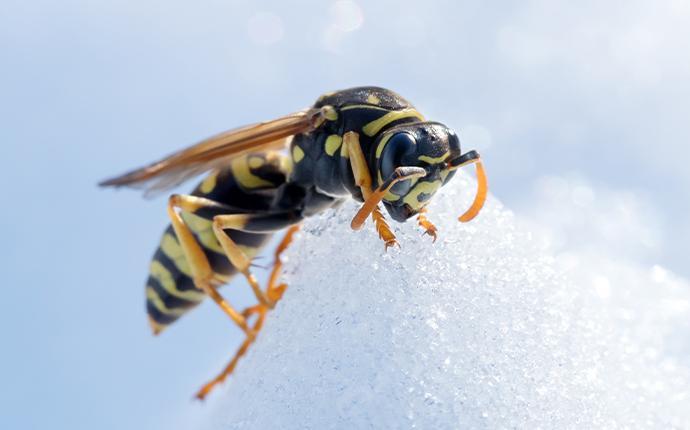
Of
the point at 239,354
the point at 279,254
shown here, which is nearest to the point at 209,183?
the point at 279,254

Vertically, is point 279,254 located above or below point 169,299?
above

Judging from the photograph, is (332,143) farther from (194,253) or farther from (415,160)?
(194,253)

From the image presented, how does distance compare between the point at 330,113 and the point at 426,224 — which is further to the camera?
the point at 330,113

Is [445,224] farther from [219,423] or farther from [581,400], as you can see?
[219,423]

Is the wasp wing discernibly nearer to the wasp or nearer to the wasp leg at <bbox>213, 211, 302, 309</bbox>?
the wasp

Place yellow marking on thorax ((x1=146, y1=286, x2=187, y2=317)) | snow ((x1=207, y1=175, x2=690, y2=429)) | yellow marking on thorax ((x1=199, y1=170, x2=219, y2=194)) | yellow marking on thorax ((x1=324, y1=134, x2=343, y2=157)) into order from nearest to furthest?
snow ((x1=207, y1=175, x2=690, y2=429)) < yellow marking on thorax ((x1=324, y1=134, x2=343, y2=157)) < yellow marking on thorax ((x1=199, y1=170, x2=219, y2=194)) < yellow marking on thorax ((x1=146, y1=286, x2=187, y2=317))

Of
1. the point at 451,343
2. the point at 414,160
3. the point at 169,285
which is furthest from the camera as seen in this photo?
the point at 169,285

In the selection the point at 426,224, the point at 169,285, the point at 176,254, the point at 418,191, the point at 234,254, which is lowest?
the point at 169,285

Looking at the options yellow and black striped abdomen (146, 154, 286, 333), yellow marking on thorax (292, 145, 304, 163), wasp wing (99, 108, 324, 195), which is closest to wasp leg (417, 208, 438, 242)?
wasp wing (99, 108, 324, 195)
